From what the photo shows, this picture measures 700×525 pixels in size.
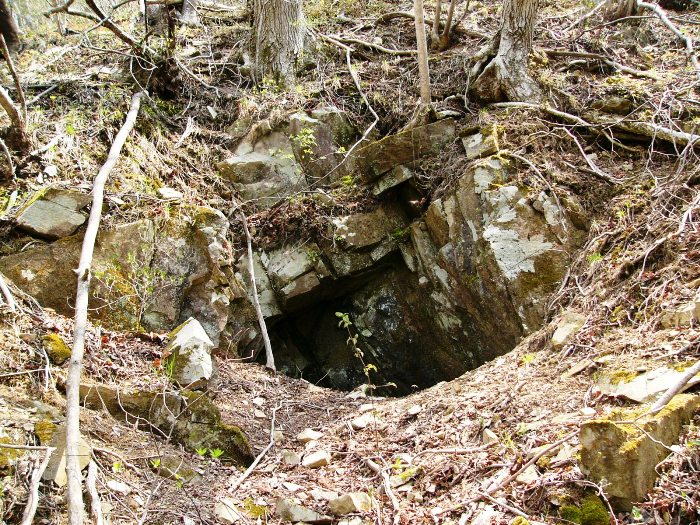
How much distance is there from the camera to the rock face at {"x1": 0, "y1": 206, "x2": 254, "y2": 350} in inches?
166

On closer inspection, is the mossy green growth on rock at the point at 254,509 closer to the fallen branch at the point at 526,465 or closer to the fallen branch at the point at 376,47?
the fallen branch at the point at 526,465

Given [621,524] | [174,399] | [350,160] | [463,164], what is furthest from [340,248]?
[621,524]

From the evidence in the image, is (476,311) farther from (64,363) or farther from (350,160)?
(64,363)

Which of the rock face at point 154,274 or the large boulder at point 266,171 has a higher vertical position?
the large boulder at point 266,171

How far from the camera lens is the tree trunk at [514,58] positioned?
5.96 metres

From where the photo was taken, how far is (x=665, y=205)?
13.2 ft

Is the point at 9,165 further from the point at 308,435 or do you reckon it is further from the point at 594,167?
the point at 594,167

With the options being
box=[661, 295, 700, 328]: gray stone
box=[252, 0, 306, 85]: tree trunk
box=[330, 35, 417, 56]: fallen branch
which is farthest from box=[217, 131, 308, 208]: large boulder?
box=[661, 295, 700, 328]: gray stone

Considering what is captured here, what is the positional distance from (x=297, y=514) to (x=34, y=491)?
1298 mm

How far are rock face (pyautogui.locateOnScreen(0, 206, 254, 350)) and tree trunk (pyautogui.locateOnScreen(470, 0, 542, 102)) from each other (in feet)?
12.3

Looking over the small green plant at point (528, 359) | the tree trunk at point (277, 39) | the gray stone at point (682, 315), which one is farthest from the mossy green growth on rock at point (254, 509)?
the tree trunk at point (277, 39)

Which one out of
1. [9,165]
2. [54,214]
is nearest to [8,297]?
[54,214]

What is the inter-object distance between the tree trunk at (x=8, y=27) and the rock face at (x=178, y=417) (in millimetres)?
5831

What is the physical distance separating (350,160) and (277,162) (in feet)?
3.13
